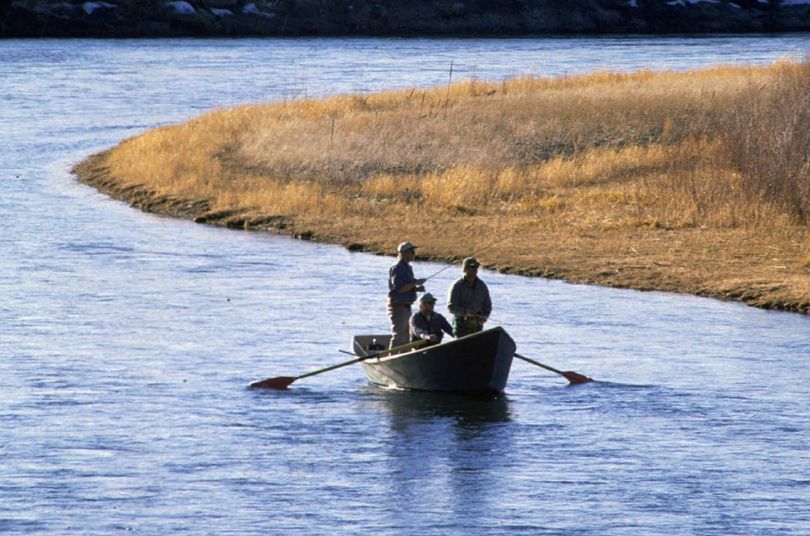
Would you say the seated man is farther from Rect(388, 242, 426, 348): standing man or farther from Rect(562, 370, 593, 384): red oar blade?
Rect(562, 370, 593, 384): red oar blade

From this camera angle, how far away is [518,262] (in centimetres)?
3344

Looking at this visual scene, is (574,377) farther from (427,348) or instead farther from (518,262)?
(518,262)

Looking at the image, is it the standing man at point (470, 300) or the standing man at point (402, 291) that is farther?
the standing man at point (402, 291)

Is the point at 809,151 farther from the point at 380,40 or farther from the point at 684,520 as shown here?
the point at 380,40

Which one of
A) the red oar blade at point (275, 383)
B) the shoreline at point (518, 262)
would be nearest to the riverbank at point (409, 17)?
the shoreline at point (518, 262)

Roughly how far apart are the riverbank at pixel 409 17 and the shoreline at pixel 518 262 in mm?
106973

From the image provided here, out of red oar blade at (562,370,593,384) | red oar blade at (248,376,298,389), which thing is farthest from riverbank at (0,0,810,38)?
red oar blade at (562,370,593,384)

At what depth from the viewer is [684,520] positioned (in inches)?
652

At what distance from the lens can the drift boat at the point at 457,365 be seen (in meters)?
20.6

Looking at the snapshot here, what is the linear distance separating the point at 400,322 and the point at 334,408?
5.40 ft

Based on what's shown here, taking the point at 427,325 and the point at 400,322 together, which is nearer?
the point at 427,325

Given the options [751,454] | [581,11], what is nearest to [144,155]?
[751,454]

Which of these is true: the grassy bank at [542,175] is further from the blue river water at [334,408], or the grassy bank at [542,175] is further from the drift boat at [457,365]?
the drift boat at [457,365]

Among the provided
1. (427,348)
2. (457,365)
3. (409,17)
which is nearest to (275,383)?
(427,348)
